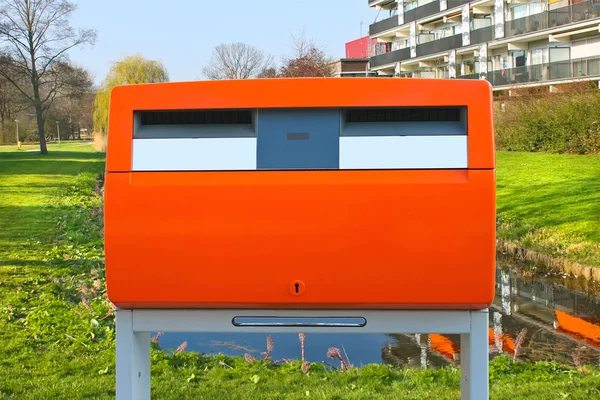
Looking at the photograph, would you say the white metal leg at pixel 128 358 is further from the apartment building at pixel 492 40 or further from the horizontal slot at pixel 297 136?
the apartment building at pixel 492 40

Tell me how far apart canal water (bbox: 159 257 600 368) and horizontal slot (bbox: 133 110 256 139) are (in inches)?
124

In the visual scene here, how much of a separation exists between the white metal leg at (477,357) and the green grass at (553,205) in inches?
331

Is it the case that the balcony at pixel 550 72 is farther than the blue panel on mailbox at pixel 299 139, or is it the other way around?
the balcony at pixel 550 72

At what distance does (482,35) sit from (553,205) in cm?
2986

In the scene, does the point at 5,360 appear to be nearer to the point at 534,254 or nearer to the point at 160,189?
the point at 160,189

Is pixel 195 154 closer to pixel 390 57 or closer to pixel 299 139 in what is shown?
pixel 299 139

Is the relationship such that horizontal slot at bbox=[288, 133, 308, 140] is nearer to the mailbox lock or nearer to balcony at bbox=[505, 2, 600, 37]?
the mailbox lock

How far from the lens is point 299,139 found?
7.39 feet

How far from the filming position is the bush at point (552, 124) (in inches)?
867

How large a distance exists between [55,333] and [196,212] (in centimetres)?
412

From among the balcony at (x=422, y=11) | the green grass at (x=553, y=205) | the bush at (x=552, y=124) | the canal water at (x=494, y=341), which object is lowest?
A: the canal water at (x=494, y=341)

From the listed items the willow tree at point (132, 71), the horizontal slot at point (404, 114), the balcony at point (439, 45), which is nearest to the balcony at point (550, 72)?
the balcony at point (439, 45)

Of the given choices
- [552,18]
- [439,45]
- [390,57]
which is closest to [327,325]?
[552,18]

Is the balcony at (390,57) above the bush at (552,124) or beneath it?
above
